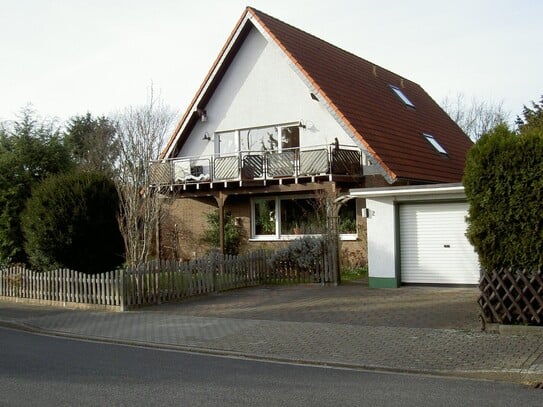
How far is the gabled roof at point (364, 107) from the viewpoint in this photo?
2198 cm

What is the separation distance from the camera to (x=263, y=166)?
76.3ft

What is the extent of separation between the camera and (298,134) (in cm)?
2445

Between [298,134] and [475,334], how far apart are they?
1456 centimetres

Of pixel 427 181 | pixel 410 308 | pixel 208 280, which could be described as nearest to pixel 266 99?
pixel 427 181

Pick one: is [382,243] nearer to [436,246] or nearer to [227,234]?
[436,246]

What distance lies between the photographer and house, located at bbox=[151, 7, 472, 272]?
22203mm

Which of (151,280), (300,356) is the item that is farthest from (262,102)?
(300,356)

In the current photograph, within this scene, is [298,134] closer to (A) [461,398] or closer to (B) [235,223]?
(B) [235,223]

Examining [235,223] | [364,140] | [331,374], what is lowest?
[331,374]

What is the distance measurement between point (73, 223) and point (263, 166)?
7931mm

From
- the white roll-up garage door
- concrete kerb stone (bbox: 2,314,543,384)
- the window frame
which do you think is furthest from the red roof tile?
concrete kerb stone (bbox: 2,314,543,384)

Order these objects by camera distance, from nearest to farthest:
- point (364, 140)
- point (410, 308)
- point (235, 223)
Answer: point (410, 308), point (364, 140), point (235, 223)

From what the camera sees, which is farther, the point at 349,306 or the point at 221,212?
the point at 221,212

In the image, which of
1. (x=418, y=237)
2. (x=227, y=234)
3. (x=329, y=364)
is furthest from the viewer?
(x=227, y=234)
